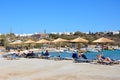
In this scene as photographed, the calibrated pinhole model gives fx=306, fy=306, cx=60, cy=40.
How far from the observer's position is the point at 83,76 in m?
16.6

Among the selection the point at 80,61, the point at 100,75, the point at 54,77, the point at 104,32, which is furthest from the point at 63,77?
the point at 104,32

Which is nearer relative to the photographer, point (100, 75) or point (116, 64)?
point (100, 75)

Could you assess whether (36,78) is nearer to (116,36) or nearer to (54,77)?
(54,77)

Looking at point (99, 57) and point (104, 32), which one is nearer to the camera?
point (99, 57)

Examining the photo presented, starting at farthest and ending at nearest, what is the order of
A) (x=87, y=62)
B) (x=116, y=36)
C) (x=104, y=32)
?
(x=104, y=32) → (x=116, y=36) → (x=87, y=62)

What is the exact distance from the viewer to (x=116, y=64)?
73.6 feet

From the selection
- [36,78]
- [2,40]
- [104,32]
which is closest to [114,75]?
[36,78]

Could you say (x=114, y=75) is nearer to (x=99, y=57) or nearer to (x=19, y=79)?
(x=19, y=79)

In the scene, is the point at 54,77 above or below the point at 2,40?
below

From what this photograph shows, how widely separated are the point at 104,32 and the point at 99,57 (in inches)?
5064

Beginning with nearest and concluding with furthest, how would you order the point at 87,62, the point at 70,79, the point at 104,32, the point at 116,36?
1. the point at 70,79
2. the point at 87,62
3. the point at 116,36
4. the point at 104,32

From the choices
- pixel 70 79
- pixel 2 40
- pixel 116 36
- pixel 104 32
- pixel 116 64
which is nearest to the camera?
pixel 70 79

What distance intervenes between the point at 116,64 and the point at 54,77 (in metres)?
7.29

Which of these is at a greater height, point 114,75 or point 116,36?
point 116,36
